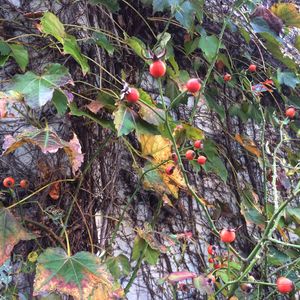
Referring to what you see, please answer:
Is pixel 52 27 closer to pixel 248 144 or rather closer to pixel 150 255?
pixel 150 255

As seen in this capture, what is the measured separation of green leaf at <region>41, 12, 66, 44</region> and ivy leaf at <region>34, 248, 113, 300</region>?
0.55 meters

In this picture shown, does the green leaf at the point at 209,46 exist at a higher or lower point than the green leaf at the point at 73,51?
lower

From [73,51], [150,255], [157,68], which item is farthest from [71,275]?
[73,51]

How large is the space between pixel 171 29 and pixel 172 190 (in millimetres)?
735

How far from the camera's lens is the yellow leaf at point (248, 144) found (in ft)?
6.16

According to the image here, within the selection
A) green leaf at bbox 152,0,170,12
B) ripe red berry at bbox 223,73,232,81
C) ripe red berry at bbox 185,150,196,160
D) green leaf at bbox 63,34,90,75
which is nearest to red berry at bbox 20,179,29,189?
green leaf at bbox 63,34,90,75

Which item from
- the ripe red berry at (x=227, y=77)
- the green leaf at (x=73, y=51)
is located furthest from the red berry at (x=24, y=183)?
the ripe red berry at (x=227, y=77)

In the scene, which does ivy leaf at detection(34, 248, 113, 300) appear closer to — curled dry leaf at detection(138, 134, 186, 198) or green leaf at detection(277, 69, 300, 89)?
curled dry leaf at detection(138, 134, 186, 198)

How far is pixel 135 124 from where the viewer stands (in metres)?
1.11

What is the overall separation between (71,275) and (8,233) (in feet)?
0.68

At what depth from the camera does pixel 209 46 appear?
1651 mm

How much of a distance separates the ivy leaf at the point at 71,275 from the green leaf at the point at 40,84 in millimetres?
355

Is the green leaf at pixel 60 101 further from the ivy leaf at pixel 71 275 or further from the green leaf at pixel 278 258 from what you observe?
the green leaf at pixel 278 258

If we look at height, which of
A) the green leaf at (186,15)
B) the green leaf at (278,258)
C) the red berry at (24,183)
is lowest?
the green leaf at (278,258)
